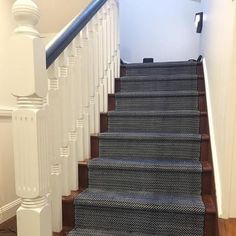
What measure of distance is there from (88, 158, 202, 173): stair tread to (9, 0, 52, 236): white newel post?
2.03 feet

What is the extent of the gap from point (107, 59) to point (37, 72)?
1.28m

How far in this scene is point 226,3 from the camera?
4.62ft

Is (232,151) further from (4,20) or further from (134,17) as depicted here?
(134,17)

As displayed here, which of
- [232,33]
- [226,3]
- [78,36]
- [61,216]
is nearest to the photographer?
[232,33]

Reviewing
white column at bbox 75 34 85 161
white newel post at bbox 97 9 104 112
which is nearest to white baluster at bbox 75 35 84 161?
white column at bbox 75 34 85 161

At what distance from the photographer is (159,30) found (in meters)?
3.53

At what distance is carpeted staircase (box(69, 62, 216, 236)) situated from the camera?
1453mm

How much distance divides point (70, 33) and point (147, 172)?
0.90 meters

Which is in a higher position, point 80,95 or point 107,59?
point 107,59

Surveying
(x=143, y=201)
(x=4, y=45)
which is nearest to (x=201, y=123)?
(x=143, y=201)

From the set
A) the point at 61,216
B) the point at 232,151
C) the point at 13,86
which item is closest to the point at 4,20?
the point at 13,86

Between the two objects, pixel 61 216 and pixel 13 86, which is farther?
pixel 61 216

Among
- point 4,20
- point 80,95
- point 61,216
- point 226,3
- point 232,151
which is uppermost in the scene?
point 4,20

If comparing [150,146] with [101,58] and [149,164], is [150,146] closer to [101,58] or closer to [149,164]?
[149,164]
